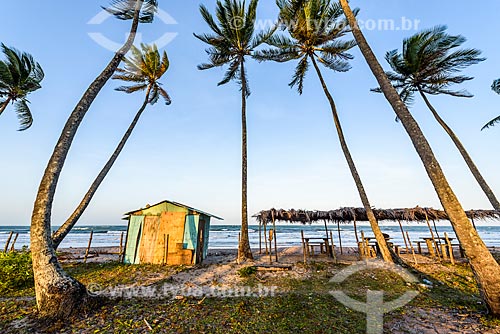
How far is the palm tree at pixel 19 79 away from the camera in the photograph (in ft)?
33.8

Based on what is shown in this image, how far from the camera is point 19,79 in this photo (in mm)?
10703

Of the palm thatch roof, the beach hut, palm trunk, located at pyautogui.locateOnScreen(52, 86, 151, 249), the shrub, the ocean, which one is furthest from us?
the ocean

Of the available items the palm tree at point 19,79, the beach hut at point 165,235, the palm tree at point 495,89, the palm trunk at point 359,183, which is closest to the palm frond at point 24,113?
the palm tree at point 19,79

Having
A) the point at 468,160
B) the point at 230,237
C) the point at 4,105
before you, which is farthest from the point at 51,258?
the point at 230,237

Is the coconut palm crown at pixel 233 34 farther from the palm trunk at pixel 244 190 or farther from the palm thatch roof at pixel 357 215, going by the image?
the palm thatch roof at pixel 357 215

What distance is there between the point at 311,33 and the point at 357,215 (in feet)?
32.0

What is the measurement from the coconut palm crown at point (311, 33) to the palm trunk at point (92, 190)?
24.4 feet

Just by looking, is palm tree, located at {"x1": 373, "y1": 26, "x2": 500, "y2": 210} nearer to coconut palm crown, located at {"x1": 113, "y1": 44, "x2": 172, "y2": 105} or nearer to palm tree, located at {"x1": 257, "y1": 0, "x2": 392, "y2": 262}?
palm tree, located at {"x1": 257, "y1": 0, "x2": 392, "y2": 262}

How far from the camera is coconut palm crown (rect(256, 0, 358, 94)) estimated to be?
11945 millimetres

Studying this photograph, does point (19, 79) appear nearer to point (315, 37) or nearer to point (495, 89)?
point (315, 37)

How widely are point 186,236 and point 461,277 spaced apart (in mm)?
11027

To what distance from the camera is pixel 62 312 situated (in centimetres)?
481

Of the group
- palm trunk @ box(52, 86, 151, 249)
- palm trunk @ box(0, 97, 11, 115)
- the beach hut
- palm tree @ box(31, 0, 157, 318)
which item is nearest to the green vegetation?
palm tree @ box(31, 0, 157, 318)

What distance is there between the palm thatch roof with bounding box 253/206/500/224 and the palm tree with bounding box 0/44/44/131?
1214 cm
